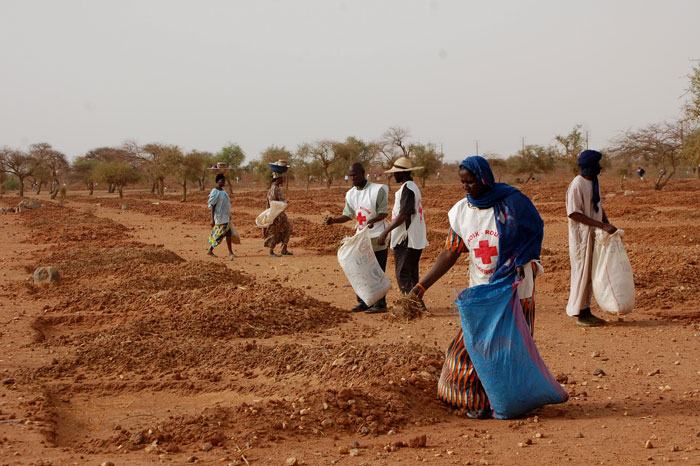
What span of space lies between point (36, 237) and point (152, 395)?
14491 mm

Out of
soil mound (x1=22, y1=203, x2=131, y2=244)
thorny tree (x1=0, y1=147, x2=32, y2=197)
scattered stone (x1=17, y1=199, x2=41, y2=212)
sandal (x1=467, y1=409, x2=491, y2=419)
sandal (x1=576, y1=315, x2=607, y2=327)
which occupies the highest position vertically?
thorny tree (x1=0, y1=147, x2=32, y2=197)

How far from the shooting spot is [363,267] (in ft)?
21.8

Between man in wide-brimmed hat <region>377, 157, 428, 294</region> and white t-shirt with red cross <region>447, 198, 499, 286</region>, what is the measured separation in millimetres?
2670

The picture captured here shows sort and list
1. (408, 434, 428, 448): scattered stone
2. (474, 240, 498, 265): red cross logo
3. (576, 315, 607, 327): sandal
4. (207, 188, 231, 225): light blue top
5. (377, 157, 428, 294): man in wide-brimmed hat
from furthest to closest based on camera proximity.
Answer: (207, 188, 231, 225): light blue top → (377, 157, 428, 294): man in wide-brimmed hat → (576, 315, 607, 327): sandal → (474, 240, 498, 265): red cross logo → (408, 434, 428, 448): scattered stone

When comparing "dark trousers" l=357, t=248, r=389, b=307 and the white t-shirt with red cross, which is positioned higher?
the white t-shirt with red cross

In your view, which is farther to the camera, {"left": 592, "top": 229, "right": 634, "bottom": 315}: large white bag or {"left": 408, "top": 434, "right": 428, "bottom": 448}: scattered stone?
{"left": 592, "top": 229, "right": 634, "bottom": 315}: large white bag

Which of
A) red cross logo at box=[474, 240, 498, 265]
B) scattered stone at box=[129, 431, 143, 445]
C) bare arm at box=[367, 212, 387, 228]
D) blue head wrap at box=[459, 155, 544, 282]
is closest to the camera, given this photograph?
scattered stone at box=[129, 431, 143, 445]

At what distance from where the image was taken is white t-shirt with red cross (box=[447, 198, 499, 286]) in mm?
3758

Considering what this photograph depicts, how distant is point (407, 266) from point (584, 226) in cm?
186

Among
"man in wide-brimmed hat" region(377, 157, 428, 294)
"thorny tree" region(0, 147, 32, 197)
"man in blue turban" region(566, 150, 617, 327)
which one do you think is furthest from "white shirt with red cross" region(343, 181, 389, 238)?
"thorny tree" region(0, 147, 32, 197)

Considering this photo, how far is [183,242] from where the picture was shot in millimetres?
15758

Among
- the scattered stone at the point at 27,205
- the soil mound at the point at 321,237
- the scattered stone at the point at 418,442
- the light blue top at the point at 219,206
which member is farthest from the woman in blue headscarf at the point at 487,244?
the scattered stone at the point at 27,205

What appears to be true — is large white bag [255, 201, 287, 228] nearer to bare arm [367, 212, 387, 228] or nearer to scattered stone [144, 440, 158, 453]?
bare arm [367, 212, 387, 228]

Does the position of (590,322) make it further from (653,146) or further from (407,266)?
(653,146)
